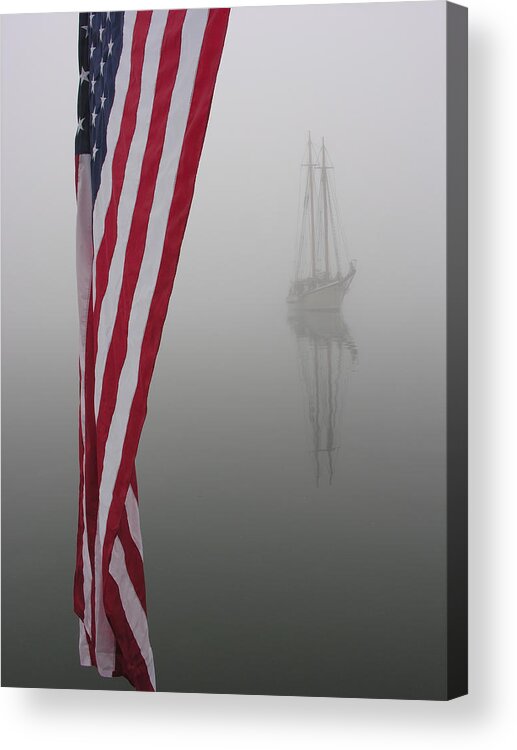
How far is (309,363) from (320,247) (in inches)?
10.1

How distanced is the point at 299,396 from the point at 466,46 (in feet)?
2.78

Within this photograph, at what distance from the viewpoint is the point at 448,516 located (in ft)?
8.14

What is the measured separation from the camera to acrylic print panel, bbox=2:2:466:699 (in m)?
2.46

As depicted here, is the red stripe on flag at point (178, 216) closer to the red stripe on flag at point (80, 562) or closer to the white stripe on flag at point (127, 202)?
the white stripe on flag at point (127, 202)

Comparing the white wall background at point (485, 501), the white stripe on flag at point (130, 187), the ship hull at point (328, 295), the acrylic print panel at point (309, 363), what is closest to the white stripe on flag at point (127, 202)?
the white stripe on flag at point (130, 187)

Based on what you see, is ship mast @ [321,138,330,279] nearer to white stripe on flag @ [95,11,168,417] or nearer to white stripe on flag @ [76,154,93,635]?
white stripe on flag @ [95,11,168,417]

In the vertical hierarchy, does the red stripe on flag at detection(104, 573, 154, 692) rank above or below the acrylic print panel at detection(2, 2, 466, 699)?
below

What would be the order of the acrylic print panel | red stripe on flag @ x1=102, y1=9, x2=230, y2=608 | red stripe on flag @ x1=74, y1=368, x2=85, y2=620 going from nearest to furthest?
red stripe on flag @ x1=102, y1=9, x2=230, y2=608
the acrylic print panel
red stripe on flag @ x1=74, y1=368, x2=85, y2=620

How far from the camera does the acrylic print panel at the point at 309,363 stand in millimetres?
2463

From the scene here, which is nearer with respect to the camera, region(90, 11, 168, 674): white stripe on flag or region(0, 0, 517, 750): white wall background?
region(90, 11, 168, 674): white stripe on flag

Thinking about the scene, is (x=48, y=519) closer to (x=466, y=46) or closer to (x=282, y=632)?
(x=282, y=632)

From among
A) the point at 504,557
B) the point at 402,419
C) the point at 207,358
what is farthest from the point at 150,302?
the point at 504,557

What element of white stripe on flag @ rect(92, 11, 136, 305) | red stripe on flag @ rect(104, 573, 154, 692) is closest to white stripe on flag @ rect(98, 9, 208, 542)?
white stripe on flag @ rect(92, 11, 136, 305)

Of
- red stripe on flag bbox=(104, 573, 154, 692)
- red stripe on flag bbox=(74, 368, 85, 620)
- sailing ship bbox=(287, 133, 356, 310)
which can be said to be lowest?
red stripe on flag bbox=(104, 573, 154, 692)
